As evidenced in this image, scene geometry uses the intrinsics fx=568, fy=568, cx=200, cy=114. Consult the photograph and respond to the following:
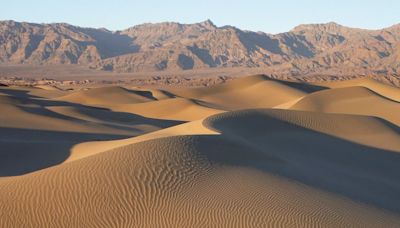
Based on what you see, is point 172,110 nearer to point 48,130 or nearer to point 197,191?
point 48,130

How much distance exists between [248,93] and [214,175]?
1862 inches

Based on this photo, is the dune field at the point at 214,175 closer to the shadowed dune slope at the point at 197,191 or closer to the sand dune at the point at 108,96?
the shadowed dune slope at the point at 197,191

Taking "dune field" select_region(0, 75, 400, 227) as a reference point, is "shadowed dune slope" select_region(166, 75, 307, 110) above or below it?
below

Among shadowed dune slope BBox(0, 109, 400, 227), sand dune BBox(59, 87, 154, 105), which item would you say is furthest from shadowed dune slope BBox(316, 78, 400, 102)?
shadowed dune slope BBox(0, 109, 400, 227)

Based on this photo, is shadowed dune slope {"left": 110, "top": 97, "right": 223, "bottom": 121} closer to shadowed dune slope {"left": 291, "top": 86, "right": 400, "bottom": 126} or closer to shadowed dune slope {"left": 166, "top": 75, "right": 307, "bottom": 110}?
shadowed dune slope {"left": 291, "top": 86, "right": 400, "bottom": 126}

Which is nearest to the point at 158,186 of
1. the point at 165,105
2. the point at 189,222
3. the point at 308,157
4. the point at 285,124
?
the point at 189,222

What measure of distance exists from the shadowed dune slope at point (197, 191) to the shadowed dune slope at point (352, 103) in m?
20.6

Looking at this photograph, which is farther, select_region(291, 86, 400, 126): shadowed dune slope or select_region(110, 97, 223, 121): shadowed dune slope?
select_region(110, 97, 223, 121): shadowed dune slope

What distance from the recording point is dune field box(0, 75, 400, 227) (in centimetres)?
1046

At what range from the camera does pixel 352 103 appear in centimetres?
4091

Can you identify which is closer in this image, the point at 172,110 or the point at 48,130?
the point at 48,130

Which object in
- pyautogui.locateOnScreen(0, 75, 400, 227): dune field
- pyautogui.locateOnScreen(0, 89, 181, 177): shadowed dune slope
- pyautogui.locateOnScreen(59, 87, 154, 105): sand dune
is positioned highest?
pyautogui.locateOnScreen(0, 75, 400, 227): dune field

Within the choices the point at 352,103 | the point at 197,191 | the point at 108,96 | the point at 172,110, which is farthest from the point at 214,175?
the point at 108,96

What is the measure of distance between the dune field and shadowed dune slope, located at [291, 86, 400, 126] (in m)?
10.5
